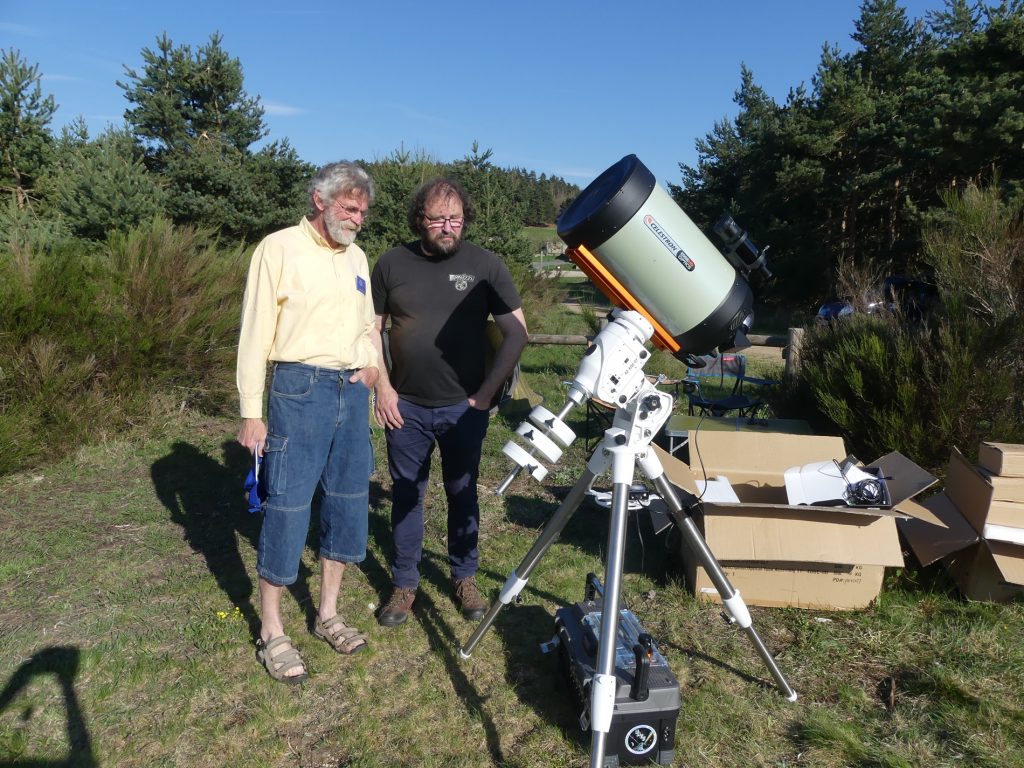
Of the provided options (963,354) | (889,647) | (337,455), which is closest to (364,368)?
(337,455)

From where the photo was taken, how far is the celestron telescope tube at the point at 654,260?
5.62 feet

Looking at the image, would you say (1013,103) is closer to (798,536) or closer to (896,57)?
(896,57)

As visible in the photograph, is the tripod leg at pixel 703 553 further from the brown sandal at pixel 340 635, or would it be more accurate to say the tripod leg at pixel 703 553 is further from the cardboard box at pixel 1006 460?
the cardboard box at pixel 1006 460

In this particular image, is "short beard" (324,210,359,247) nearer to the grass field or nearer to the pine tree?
the grass field

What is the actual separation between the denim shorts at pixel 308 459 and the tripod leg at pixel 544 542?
692mm

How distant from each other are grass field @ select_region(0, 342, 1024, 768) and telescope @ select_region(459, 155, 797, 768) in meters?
0.50

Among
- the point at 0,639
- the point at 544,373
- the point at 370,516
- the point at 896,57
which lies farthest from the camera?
the point at 896,57

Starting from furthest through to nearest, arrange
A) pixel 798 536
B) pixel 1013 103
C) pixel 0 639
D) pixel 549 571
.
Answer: pixel 1013 103 < pixel 549 571 < pixel 798 536 < pixel 0 639

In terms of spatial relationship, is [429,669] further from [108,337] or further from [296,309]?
[108,337]

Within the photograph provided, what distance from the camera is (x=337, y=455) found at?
242 cm

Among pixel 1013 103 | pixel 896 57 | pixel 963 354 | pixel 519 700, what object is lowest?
pixel 519 700

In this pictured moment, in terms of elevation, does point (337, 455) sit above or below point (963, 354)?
below

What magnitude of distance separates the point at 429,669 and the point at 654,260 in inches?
67.0

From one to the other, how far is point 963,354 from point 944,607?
1264 mm
